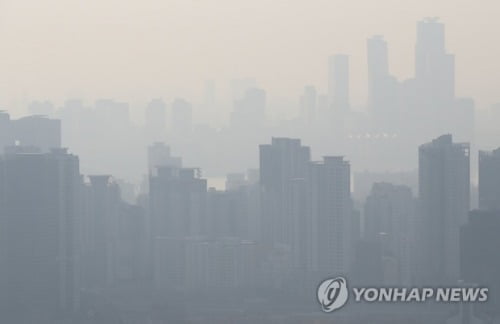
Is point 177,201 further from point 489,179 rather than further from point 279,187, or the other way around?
point 489,179

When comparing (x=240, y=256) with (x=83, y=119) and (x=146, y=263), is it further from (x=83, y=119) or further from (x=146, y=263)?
(x=83, y=119)

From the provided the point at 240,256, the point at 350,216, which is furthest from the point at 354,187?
the point at 240,256

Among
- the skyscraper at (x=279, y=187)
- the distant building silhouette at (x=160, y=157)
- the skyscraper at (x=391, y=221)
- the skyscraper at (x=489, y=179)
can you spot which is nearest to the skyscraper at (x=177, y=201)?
the distant building silhouette at (x=160, y=157)

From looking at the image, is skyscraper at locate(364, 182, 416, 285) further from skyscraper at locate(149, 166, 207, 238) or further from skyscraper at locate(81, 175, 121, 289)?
skyscraper at locate(81, 175, 121, 289)

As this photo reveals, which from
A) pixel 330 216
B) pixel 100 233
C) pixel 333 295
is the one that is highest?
pixel 330 216

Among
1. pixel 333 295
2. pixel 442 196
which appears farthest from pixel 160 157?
pixel 333 295

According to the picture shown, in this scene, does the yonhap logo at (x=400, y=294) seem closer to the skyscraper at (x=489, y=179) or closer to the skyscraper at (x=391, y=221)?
the skyscraper at (x=391, y=221)

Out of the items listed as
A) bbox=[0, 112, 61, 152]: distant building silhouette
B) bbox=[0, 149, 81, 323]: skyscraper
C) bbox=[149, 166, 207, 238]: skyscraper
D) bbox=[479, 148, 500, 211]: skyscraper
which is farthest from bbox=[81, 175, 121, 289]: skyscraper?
bbox=[479, 148, 500, 211]: skyscraper
